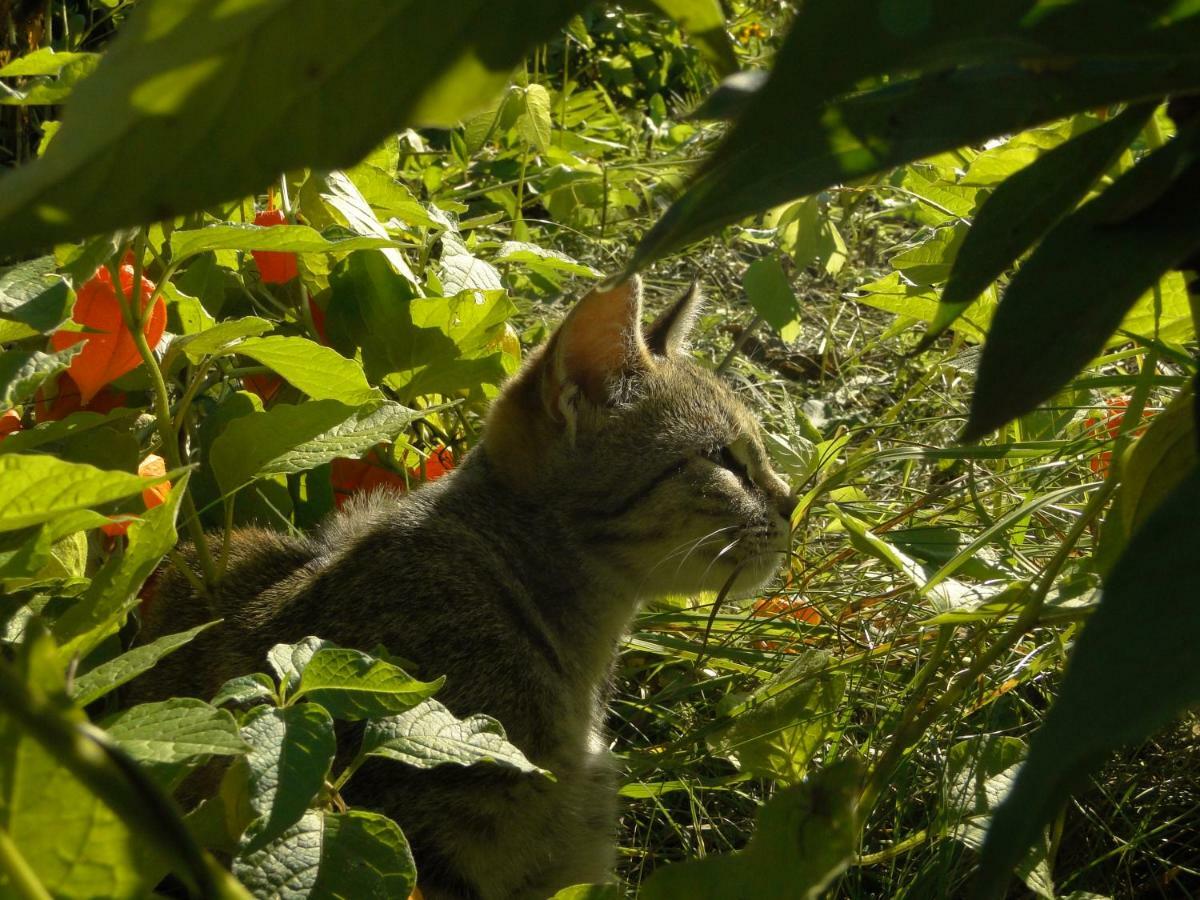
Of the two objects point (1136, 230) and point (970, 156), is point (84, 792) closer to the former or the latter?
point (1136, 230)

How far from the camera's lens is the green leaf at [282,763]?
3.15ft

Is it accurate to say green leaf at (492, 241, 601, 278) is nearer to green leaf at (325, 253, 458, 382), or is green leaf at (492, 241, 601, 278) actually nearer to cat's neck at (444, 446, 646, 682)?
green leaf at (325, 253, 458, 382)

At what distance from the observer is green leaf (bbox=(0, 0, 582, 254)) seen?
434 millimetres

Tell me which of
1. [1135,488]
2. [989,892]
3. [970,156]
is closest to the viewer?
[989,892]

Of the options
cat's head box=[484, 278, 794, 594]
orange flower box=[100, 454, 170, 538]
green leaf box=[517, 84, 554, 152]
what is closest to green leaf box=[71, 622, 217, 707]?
orange flower box=[100, 454, 170, 538]

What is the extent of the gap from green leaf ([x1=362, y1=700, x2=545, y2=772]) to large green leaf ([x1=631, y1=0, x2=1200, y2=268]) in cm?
70

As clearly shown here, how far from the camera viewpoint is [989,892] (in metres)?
0.48

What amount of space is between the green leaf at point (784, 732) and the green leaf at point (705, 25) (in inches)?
44.3

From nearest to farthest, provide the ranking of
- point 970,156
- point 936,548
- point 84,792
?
1. point 84,792
2. point 936,548
3. point 970,156

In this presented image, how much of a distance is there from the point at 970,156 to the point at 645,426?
0.70m

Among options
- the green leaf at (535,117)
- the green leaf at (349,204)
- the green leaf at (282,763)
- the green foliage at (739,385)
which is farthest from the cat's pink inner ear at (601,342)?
the green leaf at (282,763)

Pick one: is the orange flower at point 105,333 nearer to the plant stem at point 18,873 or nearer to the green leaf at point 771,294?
→ the plant stem at point 18,873

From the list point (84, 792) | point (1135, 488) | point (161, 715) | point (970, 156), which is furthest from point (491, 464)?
point (84, 792)

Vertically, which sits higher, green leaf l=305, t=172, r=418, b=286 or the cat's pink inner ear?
green leaf l=305, t=172, r=418, b=286
